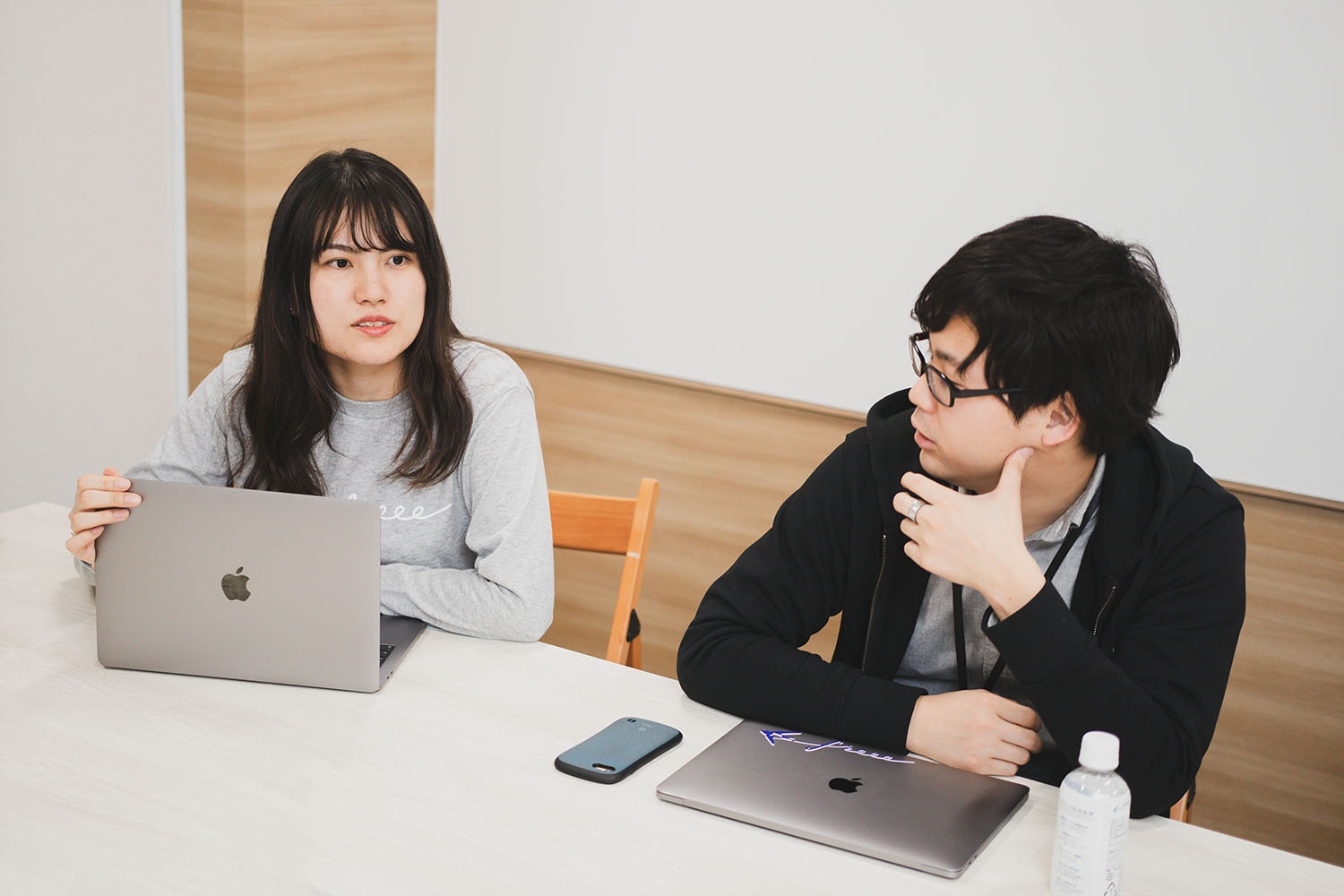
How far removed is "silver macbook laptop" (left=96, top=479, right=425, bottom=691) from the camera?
4.55 ft

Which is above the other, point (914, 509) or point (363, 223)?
point (363, 223)

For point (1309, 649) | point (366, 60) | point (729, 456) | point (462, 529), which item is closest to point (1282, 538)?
point (1309, 649)

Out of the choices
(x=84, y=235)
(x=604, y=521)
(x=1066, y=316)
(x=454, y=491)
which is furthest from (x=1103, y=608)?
(x=84, y=235)

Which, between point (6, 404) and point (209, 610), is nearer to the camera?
point (209, 610)

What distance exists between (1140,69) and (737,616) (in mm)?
1563

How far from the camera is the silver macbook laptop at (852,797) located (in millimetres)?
1163

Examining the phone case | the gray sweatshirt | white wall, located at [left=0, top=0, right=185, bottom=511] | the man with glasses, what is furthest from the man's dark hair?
white wall, located at [left=0, top=0, right=185, bottom=511]

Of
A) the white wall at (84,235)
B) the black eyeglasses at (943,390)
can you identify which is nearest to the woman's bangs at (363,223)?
the black eyeglasses at (943,390)

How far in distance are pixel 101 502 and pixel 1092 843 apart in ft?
3.70

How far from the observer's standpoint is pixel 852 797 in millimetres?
1240

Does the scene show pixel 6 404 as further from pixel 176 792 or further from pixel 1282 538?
pixel 1282 538

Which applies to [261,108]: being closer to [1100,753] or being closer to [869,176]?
[869,176]

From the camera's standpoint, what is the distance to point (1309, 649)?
2406 mm

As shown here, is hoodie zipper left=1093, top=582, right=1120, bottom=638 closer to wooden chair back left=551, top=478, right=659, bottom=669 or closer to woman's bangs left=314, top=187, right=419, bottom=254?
wooden chair back left=551, top=478, right=659, bottom=669
